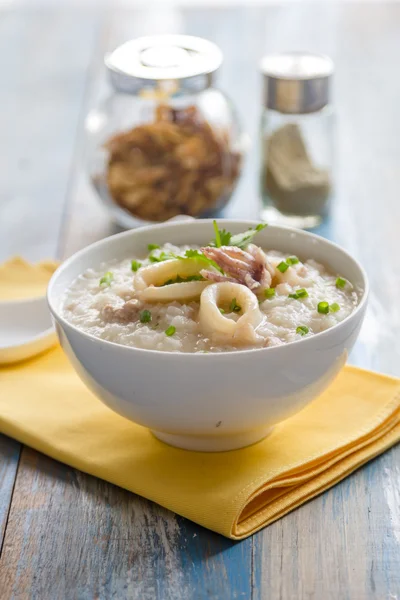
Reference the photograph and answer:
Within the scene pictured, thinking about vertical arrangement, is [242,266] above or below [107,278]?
above

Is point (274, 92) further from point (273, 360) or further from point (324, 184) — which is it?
point (273, 360)

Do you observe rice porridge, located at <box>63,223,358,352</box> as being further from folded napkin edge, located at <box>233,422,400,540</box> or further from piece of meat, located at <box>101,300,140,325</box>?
folded napkin edge, located at <box>233,422,400,540</box>

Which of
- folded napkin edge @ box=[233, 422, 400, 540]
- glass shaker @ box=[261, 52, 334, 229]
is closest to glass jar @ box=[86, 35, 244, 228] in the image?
glass shaker @ box=[261, 52, 334, 229]

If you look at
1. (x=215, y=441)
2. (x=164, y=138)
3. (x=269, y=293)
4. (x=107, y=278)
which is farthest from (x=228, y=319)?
(x=164, y=138)

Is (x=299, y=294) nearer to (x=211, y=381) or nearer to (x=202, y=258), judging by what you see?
(x=202, y=258)

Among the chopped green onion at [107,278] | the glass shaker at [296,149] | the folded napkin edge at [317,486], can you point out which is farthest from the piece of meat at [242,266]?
the glass shaker at [296,149]

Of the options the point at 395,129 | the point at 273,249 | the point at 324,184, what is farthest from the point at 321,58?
the point at 273,249
